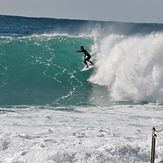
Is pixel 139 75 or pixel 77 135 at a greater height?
pixel 139 75

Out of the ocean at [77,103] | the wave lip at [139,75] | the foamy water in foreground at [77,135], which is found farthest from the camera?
the wave lip at [139,75]

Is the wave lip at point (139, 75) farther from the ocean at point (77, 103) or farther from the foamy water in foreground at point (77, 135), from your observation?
the foamy water in foreground at point (77, 135)

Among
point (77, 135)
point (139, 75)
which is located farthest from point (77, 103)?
point (77, 135)

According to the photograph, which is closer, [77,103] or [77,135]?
[77,135]

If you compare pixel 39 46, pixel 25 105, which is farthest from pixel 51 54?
pixel 25 105

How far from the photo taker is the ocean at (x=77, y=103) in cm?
420

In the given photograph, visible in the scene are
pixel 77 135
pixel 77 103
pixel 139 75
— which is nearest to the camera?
pixel 77 135

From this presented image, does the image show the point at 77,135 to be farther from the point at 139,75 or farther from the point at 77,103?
the point at 139,75

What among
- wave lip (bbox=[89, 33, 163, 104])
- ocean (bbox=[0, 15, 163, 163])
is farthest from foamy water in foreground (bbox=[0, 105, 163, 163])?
wave lip (bbox=[89, 33, 163, 104])

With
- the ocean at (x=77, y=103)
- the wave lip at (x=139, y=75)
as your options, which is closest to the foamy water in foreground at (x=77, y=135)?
the ocean at (x=77, y=103)

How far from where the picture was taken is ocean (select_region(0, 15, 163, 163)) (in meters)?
4.20

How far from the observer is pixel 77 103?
943 centimetres

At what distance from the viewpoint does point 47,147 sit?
14.1 ft

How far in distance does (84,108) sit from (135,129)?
3.09 metres
